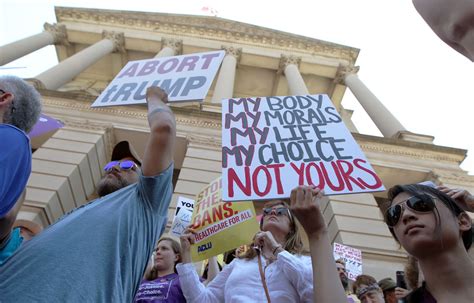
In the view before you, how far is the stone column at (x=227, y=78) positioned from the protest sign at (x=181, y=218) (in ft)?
32.7

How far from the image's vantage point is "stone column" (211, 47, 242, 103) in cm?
1683

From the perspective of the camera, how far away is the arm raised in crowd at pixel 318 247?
1.90 m

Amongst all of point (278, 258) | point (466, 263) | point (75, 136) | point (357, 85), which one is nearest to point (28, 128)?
point (278, 258)

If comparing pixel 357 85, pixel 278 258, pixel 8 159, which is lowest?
pixel 8 159

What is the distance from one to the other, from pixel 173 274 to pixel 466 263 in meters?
2.93

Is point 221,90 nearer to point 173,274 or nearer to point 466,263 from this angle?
point 173,274

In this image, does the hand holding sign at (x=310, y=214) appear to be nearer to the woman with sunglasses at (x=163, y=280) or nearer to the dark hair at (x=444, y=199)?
the dark hair at (x=444, y=199)

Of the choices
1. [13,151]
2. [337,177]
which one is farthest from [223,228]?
[13,151]

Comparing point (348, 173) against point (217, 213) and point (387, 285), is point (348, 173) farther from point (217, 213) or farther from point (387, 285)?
point (387, 285)

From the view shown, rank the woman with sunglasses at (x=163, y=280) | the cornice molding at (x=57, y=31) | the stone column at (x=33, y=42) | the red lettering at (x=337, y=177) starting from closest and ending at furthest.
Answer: the red lettering at (x=337, y=177) < the woman with sunglasses at (x=163, y=280) < the stone column at (x=33, y=42) < the cornice molding at (x=57, y=31)

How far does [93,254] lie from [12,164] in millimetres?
532

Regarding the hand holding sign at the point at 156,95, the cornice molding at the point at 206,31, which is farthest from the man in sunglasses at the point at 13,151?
the cornice molding at the point at 206,31

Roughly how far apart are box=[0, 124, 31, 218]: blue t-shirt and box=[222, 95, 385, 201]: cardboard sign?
1756mm

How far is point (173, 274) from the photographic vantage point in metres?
3.98
